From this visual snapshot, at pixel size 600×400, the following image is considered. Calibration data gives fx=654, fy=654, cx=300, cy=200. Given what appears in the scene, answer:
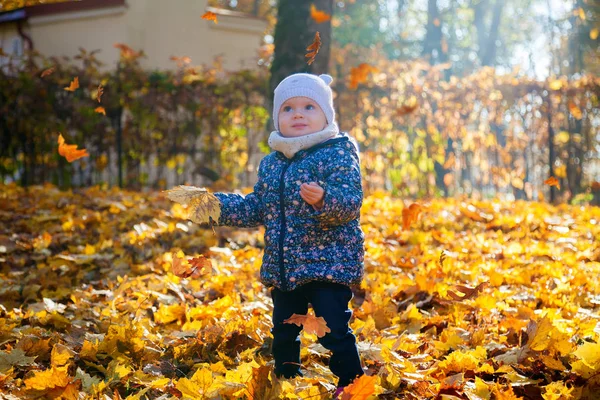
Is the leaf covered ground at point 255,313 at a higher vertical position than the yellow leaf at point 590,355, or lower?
lower

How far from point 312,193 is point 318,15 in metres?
5.03

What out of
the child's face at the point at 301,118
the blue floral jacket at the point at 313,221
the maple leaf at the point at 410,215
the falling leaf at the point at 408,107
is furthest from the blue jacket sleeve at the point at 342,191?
the falling leaf at the point at 408,107

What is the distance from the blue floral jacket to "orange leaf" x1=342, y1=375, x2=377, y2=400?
41 cm

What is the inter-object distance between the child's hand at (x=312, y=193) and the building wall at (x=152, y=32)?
41.0 ft

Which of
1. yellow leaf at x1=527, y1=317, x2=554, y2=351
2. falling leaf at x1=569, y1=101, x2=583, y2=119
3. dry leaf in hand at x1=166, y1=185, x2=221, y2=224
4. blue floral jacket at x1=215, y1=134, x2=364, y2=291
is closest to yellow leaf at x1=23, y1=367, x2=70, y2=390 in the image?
dry leaf in hand at x1=166, y1=185, x2=221, y2=224

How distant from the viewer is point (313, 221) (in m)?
2.39

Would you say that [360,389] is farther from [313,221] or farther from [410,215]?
[410,215]

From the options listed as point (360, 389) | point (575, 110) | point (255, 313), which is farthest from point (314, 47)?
point (575, 110)

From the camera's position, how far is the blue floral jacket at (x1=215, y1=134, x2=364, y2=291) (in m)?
2.33

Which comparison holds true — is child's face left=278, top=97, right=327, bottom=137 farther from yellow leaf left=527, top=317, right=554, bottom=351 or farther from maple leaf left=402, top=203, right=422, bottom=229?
maple leaf left=402, top=203, right=422, bottom=229

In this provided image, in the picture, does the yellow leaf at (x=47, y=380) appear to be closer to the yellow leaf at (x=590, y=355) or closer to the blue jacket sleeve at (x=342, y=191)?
the blue jacket sleeve at (x=342, y=191)

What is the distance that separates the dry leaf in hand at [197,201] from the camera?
7.60 feet

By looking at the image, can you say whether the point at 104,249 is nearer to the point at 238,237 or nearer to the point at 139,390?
the point at 238,237

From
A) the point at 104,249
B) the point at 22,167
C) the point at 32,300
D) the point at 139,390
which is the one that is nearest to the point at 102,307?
the point at 32,300
